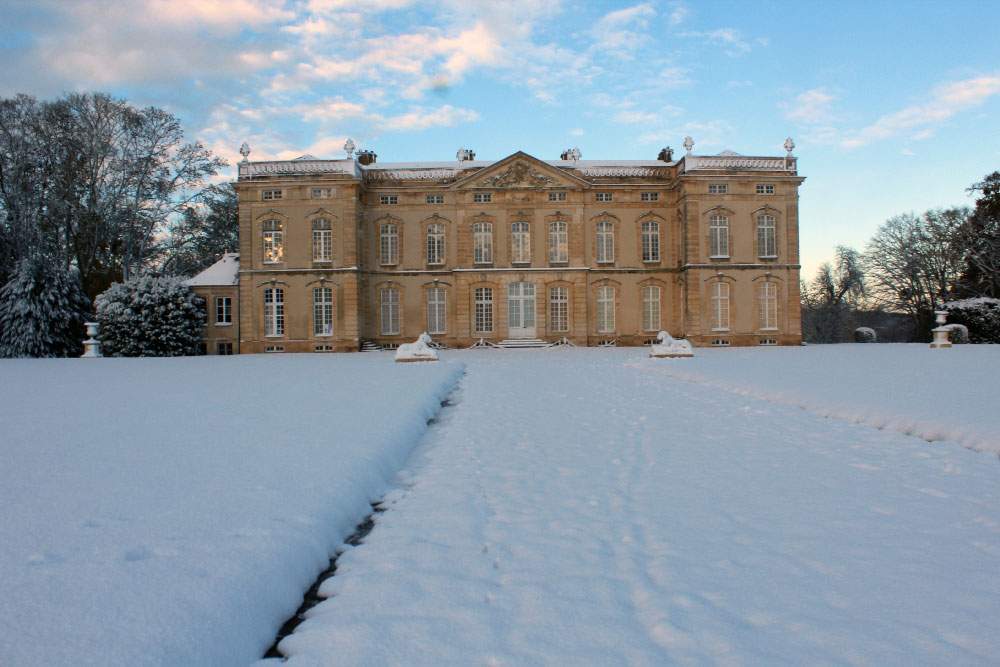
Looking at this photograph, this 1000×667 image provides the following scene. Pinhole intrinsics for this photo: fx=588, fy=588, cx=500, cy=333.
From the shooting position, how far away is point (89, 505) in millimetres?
3154

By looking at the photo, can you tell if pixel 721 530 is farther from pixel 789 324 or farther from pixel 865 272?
pixel 865 272

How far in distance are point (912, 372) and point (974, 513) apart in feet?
29.3

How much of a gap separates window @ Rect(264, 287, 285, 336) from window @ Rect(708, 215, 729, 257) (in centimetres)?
1788

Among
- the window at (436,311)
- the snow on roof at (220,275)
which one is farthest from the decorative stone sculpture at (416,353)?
the snow on roof at (220,275)

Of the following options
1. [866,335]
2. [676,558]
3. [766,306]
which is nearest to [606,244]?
[766,306]

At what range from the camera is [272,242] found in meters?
24.2

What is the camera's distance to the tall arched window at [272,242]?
79.3 feet

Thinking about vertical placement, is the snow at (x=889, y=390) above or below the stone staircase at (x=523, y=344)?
below

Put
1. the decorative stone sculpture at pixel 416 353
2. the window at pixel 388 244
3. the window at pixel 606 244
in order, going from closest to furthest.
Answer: the decorative stone sculpture at pixel 416 353
the window at pixel 388 244
the window at pixel 606 244

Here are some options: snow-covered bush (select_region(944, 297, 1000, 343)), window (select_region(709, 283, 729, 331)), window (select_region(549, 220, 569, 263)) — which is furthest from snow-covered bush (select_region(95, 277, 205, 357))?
snow-covered bush (select_region(944, 297, 1000, 343))

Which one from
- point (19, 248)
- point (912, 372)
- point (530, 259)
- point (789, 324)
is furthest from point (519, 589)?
point (19, 248)

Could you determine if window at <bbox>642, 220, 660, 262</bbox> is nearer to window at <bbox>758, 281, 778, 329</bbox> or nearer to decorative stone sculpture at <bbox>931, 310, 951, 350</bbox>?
window at <bbox>758, 281, 778, 329</bbox>

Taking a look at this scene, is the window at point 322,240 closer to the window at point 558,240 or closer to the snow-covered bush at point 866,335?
the window at point 558,240

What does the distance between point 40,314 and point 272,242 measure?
27.2 ft
